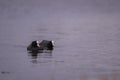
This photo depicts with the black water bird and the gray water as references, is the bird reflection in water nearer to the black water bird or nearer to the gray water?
the gray water

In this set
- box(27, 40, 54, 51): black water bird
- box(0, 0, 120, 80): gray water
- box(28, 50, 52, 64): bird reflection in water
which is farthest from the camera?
box(27, 40, 54, 51): black water bird

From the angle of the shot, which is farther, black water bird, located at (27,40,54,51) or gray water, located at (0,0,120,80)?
black water bird, located at (27,40,54,51)

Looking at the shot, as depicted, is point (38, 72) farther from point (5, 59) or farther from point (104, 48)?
point (104, 48)

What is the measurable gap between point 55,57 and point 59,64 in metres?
1.87

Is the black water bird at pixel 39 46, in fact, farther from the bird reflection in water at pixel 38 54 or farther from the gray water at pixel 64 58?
the bird reflection in water at pixel 38 54

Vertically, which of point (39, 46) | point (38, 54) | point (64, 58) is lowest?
point (64, 58)

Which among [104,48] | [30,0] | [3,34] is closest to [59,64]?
[104,48]

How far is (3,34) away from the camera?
3428cm

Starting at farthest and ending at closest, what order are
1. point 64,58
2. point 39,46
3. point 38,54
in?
point 39,46, point 38,54, point 64,58

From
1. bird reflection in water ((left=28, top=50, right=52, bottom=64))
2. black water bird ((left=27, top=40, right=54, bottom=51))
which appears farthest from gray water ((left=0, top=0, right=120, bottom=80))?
black water bird ((left=27, top=40, right=54, bottom=51))

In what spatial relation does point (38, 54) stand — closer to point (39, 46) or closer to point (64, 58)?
point (39, 46)

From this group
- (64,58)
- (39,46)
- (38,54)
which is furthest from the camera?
(39,46)

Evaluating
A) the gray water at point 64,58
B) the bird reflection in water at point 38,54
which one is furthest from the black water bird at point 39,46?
the bird reflection in water at point 38,54

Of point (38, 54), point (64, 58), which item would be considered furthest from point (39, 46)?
point (64, 58)
